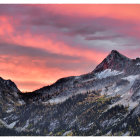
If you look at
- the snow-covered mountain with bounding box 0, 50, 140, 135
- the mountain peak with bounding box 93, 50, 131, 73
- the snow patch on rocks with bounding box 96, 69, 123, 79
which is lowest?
the snow-covered mountain with bounding box 0, 50, 140, 135

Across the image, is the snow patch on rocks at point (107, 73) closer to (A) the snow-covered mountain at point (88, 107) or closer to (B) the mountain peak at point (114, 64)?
(A) the snow-covered mountain at point (88, 107)

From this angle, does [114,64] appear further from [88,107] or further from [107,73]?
[88,107]

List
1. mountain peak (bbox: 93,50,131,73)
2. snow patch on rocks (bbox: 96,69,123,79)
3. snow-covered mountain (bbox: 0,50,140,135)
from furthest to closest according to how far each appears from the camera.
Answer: snow patch on rocks (bbox: 96,69,123,79) → mountain peak (bbox: 93,50,131,73) → snow-covered mountain (bbox: 0,50,140,135)

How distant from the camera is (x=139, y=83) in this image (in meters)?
67.9

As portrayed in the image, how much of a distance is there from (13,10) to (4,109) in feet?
86.5

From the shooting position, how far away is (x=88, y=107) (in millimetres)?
63219

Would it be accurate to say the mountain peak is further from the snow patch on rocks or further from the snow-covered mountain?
the snow patch on rocks

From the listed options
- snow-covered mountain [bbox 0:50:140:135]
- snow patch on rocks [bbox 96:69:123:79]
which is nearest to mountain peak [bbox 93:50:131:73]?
snow-covered mountain [bbox 0:50:140:135]

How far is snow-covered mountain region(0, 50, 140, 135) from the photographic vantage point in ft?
194

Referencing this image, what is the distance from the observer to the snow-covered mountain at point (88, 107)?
194 feet

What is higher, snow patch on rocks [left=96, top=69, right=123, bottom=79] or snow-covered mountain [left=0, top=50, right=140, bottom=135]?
snow patch on rocks [left=96, top=69, right=123, bottom=79]

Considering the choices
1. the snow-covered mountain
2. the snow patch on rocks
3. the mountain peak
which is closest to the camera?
the snow-covered mountain

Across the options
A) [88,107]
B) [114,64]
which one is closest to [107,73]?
[114,64]

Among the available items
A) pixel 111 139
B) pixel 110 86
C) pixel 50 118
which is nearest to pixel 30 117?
pixel 50 118
